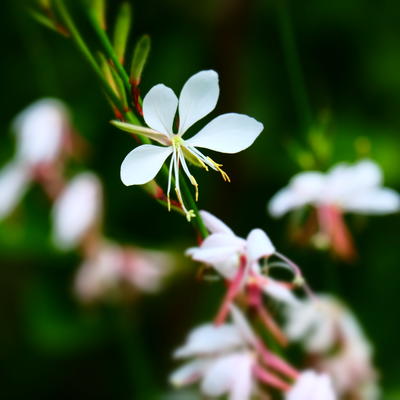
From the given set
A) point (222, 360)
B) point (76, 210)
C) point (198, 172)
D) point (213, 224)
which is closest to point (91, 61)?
point (213, 224)

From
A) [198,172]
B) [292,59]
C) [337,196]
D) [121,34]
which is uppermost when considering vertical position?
[198,172]

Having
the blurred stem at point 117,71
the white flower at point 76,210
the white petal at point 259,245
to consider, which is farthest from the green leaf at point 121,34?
the white flower at point 76,210

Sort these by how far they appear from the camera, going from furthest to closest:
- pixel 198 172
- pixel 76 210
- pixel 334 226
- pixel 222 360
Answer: pixel 198 172 → pixel 76 210 → pixel 334 226 → pixel 222 360

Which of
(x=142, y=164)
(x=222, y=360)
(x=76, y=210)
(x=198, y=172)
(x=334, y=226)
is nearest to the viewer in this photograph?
(x=142, y=164)

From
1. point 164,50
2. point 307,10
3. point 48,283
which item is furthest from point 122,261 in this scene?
point 307,10

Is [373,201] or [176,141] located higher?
[373,201]

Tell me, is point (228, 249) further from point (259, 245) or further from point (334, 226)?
point (334, 226)

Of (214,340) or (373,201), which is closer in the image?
(214,340)
